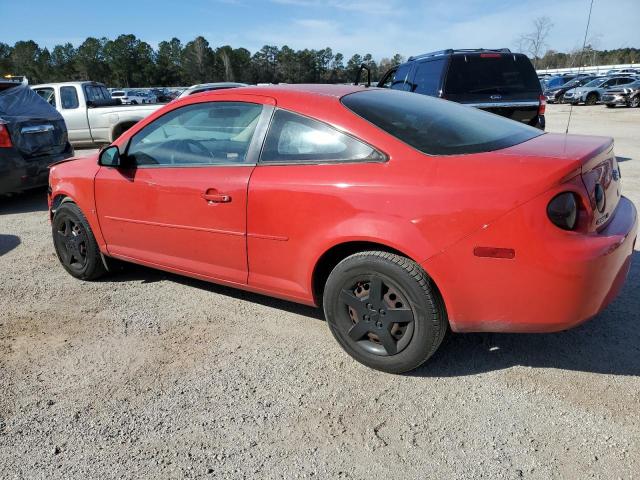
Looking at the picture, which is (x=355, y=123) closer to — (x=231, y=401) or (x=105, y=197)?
(x=231, y=401)

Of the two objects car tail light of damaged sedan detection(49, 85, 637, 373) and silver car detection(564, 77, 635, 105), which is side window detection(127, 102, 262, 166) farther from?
silver car detection(564, 77, 635, 105)

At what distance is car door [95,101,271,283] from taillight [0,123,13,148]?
3.57m

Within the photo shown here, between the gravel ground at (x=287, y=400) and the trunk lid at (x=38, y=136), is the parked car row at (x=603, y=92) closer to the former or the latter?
the trunk lid at (x=38, y=136)

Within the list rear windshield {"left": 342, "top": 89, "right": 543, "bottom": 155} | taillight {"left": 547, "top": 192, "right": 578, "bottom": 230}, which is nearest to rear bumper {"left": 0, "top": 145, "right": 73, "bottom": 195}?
rear windshield {"left": 342, "top": 89, "right": 543, "bottom": 155}

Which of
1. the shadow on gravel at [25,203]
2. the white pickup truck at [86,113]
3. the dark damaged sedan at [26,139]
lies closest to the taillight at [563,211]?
the dark damaged sedan at [26,139]

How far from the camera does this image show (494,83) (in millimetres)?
6949

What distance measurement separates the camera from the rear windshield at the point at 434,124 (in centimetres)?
266

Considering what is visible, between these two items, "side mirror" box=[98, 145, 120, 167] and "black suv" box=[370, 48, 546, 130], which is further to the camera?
"black suv" box=[370, 48, 546, 130]

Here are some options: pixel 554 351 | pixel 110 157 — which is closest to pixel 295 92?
pixel 110 157

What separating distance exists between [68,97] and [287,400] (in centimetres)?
1201

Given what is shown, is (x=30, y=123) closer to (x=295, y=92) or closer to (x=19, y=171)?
(x=19, y=171)

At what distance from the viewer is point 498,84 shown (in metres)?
6.95

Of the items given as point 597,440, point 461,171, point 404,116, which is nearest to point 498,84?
point 404,116

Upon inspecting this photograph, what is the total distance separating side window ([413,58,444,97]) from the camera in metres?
7.04
